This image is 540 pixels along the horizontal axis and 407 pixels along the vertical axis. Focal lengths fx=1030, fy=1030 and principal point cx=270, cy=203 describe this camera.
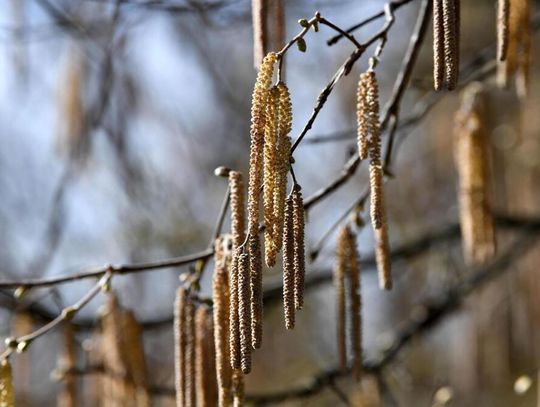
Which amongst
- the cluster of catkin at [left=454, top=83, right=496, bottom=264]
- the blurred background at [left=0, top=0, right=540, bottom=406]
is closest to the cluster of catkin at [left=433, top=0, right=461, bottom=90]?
the cluster of catkin at [left=454, top=83, right=496, bottom=264]

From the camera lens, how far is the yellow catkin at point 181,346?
4.97 ft

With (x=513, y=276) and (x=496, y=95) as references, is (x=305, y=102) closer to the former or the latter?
(x=496, y=95)

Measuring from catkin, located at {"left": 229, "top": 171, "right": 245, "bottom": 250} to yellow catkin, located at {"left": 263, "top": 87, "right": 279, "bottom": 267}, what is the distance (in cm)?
12

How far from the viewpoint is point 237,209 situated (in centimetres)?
139

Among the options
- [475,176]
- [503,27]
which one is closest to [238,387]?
[503,27]

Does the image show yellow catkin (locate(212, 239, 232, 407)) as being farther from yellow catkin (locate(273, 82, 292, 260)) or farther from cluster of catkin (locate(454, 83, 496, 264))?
cluster of catkin (locate(454, 83, 496, 264))

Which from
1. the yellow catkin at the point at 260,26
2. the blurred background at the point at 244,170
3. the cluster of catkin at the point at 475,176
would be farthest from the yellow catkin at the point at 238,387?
the blurred background at the point at 244,170

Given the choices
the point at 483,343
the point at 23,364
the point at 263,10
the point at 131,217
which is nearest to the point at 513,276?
the point at 483,343

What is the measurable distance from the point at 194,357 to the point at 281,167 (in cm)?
44

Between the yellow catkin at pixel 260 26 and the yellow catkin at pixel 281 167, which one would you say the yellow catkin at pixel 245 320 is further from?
the yellow catkin at pixel 260 26

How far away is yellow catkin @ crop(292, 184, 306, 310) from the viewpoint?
1217 mm

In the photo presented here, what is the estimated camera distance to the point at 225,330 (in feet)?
4.67

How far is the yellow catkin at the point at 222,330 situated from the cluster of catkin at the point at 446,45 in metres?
0.40

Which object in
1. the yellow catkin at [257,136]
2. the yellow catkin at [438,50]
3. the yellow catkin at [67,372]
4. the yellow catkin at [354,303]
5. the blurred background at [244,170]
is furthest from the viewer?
the blurred background at [244,170]
